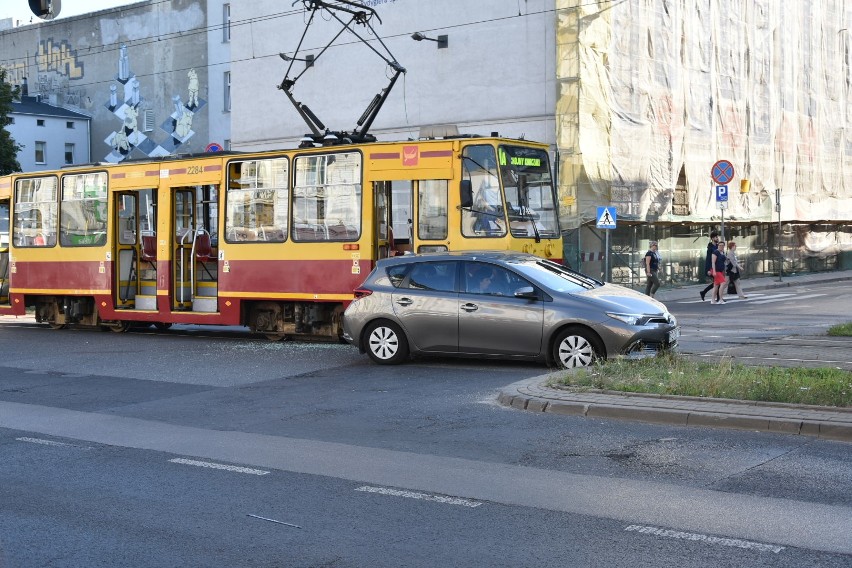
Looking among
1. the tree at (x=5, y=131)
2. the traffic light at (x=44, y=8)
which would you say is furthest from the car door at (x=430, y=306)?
the tree at (x=5, y=131)

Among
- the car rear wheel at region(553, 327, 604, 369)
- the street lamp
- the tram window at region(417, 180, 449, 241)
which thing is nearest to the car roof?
the car rear wheel at region(553, 327, 604, 369)

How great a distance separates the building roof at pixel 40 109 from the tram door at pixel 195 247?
117ft

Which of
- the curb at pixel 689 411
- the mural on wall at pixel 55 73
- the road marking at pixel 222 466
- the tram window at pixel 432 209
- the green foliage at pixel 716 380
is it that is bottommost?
the road marking at pixel 222 466

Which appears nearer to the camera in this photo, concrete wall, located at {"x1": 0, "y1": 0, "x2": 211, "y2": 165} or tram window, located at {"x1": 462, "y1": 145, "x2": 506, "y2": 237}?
tram window, located at {"x1": 462, "y1": 145, "x2": 506, "y2": 237}

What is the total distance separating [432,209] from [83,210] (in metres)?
8.60

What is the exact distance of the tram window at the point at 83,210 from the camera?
22906mm

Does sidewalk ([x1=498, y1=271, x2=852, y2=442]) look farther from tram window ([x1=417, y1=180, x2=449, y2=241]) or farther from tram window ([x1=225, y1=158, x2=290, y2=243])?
tram window ([x1=225, y1=158, x2=290, y2=243])

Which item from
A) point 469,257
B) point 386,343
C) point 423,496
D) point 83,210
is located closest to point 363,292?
point 386,343

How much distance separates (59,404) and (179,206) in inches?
380

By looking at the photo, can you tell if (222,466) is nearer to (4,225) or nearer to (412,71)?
(4,225)

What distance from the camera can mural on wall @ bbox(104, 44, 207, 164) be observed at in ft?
169

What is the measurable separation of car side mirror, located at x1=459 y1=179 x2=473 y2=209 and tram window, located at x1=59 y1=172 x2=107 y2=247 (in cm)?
853

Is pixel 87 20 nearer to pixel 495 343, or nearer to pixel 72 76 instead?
pixel 72 76

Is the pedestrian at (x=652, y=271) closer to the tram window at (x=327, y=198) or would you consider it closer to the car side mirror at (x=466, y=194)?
the tram window at (x=327, y=198)
